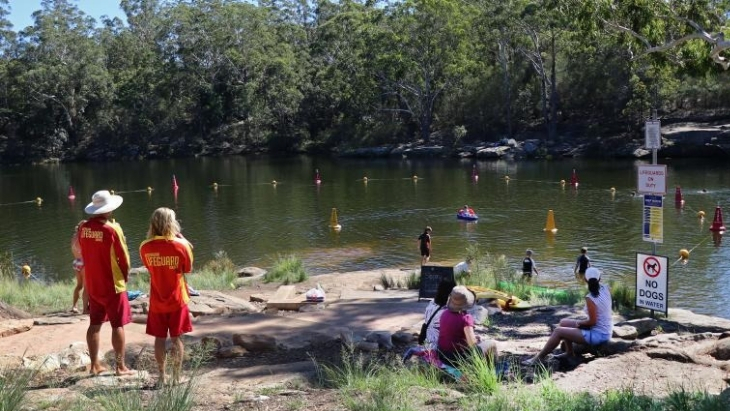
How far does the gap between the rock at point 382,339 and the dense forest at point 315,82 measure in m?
47.2

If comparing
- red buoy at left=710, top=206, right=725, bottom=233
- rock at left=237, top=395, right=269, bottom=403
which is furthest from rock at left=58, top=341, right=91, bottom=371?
red buoy at left=710, top=206, right=725, bottom=233

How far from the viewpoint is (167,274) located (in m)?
6.86

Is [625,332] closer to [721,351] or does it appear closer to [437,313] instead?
[721,351]

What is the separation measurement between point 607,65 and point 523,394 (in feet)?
196

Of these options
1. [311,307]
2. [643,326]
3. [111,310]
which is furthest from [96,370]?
[643,326]

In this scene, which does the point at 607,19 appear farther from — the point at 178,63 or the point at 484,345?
the point at 178,63

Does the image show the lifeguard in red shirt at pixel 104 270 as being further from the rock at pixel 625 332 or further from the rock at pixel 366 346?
the rock at pixel 625 332

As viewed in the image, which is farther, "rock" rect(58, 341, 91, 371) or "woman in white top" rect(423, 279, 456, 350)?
"rock" rect(58, 341, 91, 371)

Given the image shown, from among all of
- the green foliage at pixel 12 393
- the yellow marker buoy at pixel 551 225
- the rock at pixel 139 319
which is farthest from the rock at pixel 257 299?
the yellow marker buoy at pixel 551 225

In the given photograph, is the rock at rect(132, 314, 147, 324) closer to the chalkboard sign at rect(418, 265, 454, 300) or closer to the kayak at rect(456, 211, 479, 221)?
the chalkboard sign at rect(418, 265, 454, 300)

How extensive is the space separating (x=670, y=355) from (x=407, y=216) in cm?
2470

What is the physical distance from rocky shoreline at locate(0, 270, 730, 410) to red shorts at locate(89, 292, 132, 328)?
594 mm

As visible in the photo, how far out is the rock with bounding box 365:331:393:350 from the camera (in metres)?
9.22

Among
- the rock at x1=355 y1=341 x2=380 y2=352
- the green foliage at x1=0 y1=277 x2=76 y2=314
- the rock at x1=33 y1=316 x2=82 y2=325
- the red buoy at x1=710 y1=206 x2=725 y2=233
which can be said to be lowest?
the red buoy at x1=710 y1=206 x2=725 y2=233
